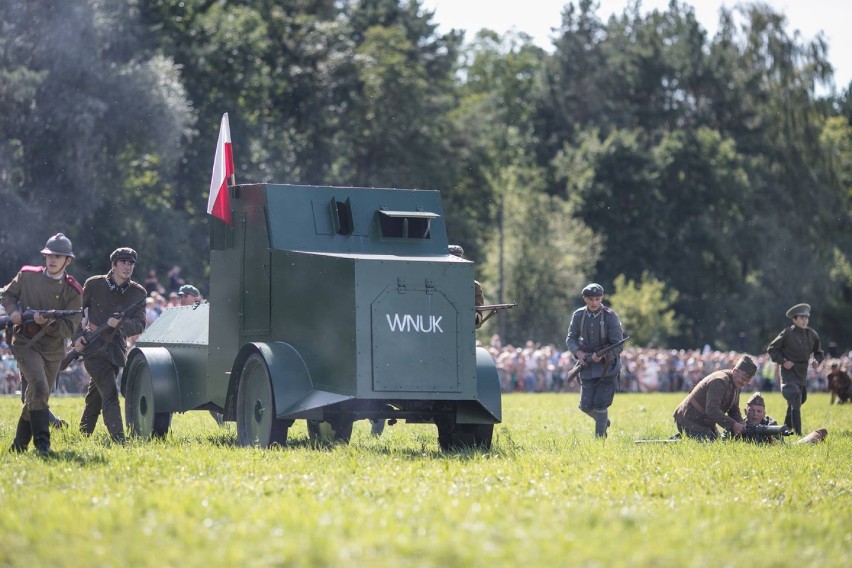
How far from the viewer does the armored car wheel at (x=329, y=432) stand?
49.7 feet

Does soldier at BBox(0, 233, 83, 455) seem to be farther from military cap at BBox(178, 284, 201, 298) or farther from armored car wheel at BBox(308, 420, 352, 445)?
military cap at BBox(178, 284, 201, 298)

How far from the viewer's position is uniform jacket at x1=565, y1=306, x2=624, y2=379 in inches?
731

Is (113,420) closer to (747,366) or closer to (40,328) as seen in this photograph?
(40,328)

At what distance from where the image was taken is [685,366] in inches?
2071

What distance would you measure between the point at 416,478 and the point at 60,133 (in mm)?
33843

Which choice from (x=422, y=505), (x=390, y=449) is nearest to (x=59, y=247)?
(x=390, y=449)

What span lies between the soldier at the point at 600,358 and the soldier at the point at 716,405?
109 cm

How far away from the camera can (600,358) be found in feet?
60.7

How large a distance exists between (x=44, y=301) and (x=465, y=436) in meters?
4.18

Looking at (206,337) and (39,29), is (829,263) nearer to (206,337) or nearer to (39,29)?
(39,29)

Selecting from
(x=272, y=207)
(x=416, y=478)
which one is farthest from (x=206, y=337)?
(x=416, y=478)

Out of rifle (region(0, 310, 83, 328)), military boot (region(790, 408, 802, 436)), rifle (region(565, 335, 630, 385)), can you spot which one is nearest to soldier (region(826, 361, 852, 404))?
military boot (region(790, 408, 802, 436))

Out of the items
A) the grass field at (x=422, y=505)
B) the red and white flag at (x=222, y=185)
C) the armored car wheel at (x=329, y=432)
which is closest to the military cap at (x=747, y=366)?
the grass field at (x=422, y=505)

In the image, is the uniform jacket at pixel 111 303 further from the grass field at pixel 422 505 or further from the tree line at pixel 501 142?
the tree line at pixel 501 142
